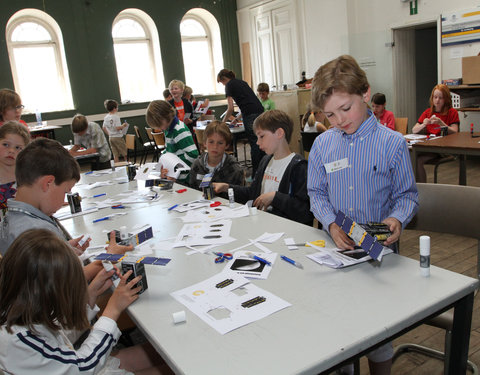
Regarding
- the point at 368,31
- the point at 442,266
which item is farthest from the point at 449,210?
the point at 368,31

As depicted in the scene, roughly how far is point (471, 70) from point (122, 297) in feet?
19.8

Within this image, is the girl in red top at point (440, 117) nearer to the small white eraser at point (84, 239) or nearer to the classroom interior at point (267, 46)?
the classroom interior at point (267, 46)

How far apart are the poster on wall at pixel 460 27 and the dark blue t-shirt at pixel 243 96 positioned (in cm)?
320

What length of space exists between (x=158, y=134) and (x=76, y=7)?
4048mm

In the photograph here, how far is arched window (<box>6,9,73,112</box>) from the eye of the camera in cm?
877

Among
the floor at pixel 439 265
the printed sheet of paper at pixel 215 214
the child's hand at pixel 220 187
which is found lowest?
the floor at pixel 439 265

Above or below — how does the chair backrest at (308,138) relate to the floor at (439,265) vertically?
above

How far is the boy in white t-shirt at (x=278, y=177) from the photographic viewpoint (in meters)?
2.30

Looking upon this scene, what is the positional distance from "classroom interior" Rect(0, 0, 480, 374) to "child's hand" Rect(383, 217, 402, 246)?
4281mm

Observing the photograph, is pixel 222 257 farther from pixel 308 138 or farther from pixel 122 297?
pixel 308 138

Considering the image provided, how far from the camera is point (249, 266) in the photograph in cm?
155

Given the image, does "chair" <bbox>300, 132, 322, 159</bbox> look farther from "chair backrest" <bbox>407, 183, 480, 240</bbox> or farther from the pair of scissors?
the pair of scissors

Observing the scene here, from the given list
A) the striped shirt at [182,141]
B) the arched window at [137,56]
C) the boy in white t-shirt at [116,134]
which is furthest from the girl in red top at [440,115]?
the arched window at [137,56]

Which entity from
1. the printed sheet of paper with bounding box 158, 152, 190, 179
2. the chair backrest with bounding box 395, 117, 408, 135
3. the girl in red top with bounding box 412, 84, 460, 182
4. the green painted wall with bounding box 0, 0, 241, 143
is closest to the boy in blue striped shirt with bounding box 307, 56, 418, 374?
the printed sheet of paper with bounding box 158, 152, 190, 179
